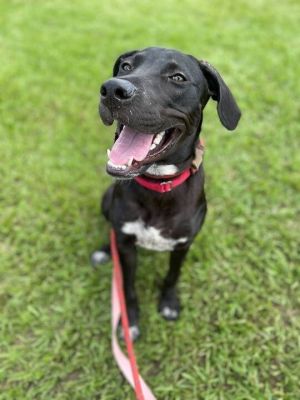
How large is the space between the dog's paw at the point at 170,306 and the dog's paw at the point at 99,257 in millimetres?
614

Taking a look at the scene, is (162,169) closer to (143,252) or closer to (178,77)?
(178,77)

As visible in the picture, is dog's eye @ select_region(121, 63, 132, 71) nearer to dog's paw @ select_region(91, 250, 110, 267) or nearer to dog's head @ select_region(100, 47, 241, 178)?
dog's head @ select_region(100, 47, 241, 178)

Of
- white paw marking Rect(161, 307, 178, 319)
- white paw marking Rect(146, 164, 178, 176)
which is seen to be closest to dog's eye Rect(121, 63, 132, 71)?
white paw marking Rect(146, 164, 178, 176)

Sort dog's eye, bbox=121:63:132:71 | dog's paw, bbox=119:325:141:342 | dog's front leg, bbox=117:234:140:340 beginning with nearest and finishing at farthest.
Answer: dog's eye, bbox=121:63:132:71
dog's front leg, bbox=117:234:140:340
dog's paw, bbox=119:325:141:342

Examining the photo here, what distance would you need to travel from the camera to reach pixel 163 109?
2119mm

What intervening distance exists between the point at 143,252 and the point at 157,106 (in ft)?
5.76

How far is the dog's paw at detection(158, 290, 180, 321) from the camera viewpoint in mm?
3162

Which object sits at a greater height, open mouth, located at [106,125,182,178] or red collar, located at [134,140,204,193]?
open mouth, located at [106,125,182,178]

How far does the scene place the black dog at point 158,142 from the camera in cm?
205

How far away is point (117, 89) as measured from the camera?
193 centimetres

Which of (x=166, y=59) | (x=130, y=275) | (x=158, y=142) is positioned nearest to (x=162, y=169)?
(x=158, y=142)

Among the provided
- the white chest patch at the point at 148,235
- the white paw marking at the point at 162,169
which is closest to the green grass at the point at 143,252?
the white chest patch at the point at 148,235

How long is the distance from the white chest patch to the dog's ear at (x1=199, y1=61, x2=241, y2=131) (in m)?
0.80

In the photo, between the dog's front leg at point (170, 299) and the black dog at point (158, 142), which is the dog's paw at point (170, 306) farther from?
the black dog at point (158, 142)
